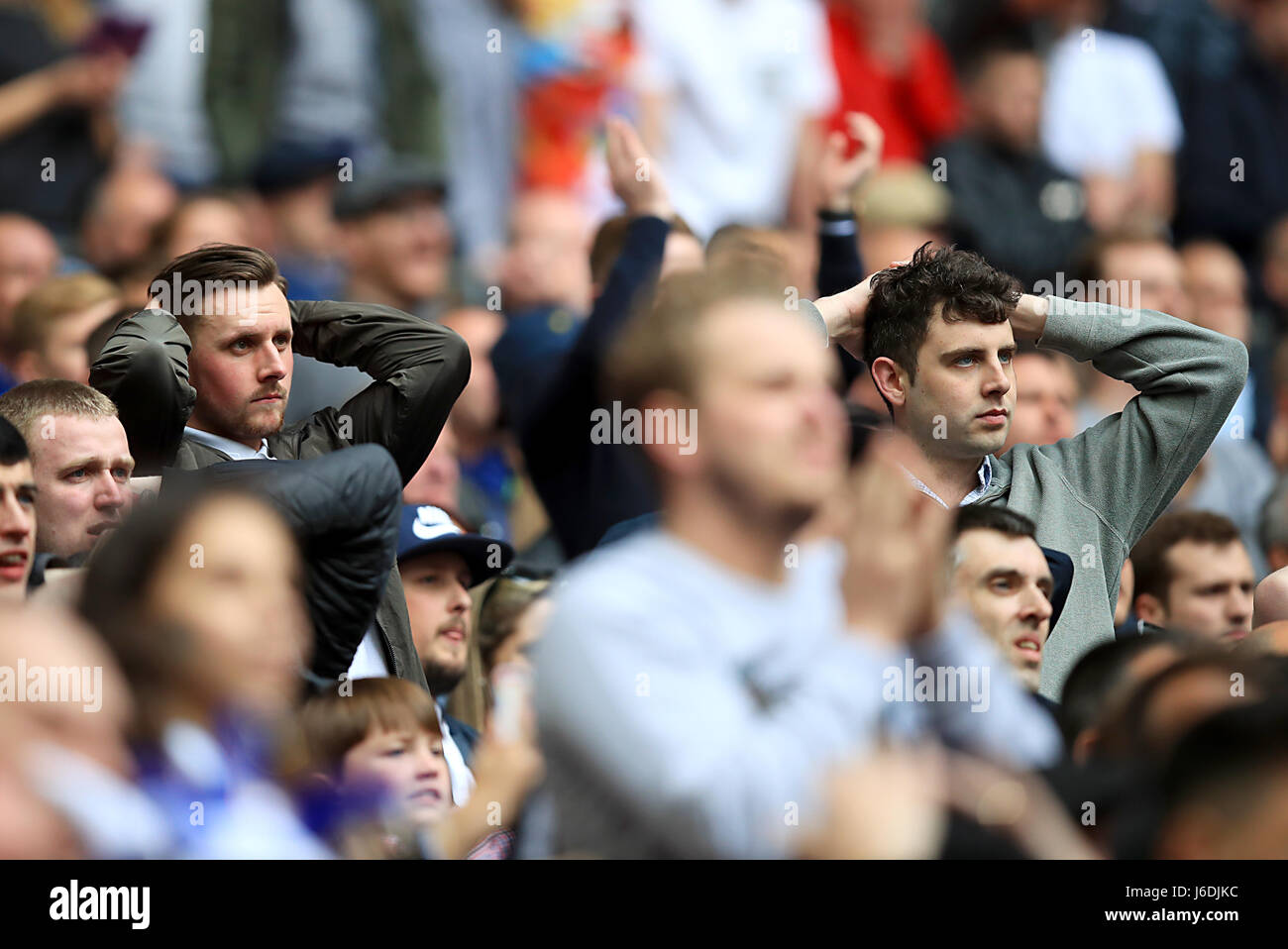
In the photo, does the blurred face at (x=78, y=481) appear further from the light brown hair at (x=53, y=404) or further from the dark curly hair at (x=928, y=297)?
the dark curly hair at (x=928, y=297)

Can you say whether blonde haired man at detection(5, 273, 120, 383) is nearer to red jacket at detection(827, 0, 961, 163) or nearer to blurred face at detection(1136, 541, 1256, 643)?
blurred face at detection(1136, 541, 1256, 643)

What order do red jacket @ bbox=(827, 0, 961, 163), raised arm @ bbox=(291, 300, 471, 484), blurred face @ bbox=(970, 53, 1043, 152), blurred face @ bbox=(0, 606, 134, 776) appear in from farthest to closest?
1. blurred face @ bbox=(970, 53, 1043, 152)
2. red jacket @ bbox=(827, 0, 961, 163)
3. raised arm @ bbox=(291, 300, 471, 484)
4. blurred face @ bbox=(0, 606, 134, 776)

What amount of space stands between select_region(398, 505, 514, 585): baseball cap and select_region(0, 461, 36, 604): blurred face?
0.97 meters

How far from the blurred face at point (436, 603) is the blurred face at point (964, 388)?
116 centimetres

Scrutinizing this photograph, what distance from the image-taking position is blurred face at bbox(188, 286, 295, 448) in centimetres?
400

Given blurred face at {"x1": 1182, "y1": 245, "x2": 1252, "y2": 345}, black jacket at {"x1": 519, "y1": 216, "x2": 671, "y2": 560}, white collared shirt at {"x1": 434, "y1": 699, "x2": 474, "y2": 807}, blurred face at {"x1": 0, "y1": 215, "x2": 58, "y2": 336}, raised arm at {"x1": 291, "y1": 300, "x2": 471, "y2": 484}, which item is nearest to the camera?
white collared shirt at {"x1": 434, "y1": 699, "x2": 474, "y2": 807}

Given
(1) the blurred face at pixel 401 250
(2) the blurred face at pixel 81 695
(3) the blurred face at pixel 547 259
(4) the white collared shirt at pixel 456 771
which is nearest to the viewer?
(2) the blurred face at pixel 81 695

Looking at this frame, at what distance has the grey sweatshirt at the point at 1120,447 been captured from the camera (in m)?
4.07

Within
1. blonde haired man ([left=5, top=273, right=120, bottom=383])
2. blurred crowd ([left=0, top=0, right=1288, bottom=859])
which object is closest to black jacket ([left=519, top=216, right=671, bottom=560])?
blurred crowd ([left=0, top=0, right=1288, bottom=859])

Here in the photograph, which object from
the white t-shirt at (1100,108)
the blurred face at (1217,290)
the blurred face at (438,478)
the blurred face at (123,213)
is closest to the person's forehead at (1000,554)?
the blurred face at (438,478)

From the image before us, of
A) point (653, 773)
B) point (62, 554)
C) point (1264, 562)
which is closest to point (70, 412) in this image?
point (62, 554)

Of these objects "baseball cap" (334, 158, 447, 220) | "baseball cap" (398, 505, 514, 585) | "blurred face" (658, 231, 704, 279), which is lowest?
"baseball cap" (398, 505, 514, 585)
